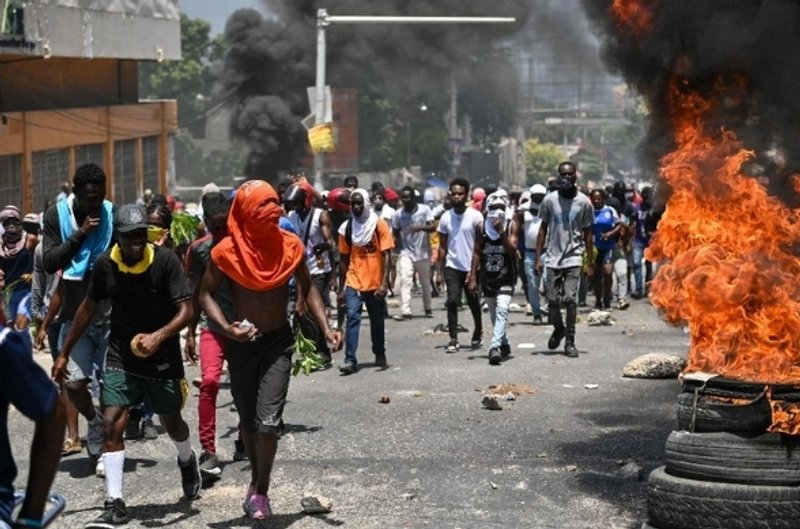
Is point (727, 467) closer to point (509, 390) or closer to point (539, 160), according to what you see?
point (509, 390)

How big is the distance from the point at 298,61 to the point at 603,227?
84.0 ft

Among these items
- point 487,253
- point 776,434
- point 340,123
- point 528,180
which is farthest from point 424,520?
point 528,180

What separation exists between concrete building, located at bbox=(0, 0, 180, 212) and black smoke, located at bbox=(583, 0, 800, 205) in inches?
837

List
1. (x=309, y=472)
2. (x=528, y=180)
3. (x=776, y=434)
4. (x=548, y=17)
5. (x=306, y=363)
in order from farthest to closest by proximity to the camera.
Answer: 1. (x=528, y=180)
2. (x=548, y=17)
3. (x=306, y=363)
4. (x=309, y=472)
5. (x=776, y=434)

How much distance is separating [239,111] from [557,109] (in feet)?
211

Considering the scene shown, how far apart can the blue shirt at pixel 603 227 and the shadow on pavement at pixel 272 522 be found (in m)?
11.6

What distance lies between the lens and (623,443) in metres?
9.16

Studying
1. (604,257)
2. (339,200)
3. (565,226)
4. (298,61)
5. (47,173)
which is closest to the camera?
(565,226)

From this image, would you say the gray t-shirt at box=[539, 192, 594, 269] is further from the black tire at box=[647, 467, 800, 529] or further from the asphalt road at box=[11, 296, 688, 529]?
the black tire at box=[647, 467, 800, 529]

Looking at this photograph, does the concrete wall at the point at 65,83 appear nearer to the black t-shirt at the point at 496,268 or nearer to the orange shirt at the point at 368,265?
the black t-shirt at the point at 496,268

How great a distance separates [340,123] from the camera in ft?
200

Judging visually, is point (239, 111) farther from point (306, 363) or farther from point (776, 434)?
point (776, 434)

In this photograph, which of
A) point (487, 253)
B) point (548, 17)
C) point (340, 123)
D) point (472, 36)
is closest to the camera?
point (487, 253)

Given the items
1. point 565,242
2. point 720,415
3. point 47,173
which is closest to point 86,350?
point 720,415
